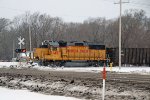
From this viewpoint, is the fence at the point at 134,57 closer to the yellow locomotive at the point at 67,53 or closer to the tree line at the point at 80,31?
the yellow locomotive at the point at 67,53

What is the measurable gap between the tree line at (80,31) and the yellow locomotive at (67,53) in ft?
156

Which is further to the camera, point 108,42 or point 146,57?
point 108,42

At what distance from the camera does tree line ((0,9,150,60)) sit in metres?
104

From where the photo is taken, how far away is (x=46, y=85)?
19.9 metres

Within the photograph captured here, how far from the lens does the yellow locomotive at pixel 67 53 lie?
4594cm

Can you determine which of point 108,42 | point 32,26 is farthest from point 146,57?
point 32,26

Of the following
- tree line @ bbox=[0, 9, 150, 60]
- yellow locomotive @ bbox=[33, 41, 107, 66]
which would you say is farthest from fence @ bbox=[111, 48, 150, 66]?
tree line @ bbox=[0, 9, 150, 60]

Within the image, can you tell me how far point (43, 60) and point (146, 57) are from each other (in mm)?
15213

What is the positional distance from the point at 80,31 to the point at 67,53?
268 feet

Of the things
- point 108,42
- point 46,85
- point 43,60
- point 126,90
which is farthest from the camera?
point 108,42

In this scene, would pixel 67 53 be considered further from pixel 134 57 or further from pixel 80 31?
pixel 80 31

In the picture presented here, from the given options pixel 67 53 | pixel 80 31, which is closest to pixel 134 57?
pixel 67 53

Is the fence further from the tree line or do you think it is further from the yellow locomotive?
the tree line

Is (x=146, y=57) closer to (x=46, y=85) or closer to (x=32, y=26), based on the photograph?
(x=46, y=85)
